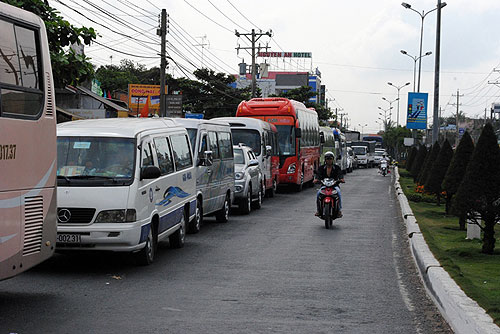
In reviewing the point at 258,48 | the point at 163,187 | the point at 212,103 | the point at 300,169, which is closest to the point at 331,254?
the point at 163,187

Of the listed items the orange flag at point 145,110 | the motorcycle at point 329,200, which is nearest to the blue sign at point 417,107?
the orange flag at point 145,110

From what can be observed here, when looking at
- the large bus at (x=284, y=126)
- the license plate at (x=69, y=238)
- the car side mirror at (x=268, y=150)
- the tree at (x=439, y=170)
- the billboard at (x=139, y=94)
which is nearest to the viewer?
the license plate at (x=69, y=238)

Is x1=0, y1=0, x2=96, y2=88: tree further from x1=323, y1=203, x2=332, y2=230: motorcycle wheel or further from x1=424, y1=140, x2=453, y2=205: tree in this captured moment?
x1=424, y1=140, x2=453, y2=205: tree

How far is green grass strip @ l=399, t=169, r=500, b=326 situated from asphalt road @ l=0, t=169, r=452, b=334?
48 centimetres

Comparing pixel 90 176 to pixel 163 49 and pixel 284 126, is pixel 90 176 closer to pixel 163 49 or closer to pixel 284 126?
pixel 284 126

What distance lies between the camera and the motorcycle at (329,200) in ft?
57.6

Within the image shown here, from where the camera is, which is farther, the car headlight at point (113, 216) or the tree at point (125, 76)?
the tree at point (125, 76)

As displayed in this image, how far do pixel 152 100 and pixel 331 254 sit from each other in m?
46.0

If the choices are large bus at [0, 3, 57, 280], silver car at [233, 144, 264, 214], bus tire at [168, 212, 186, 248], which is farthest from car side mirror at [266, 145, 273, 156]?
large bus at [0, 3, 57, 280]

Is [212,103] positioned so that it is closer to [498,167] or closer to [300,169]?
[300,169]

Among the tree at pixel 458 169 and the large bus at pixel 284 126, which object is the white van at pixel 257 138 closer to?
the large bus at pixel 284 126

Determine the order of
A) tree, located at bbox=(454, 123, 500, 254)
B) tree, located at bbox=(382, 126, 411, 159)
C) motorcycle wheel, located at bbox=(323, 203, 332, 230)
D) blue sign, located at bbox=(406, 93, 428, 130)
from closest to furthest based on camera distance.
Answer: tree, located at bbox=(454, 123, 500, 254) → motorcycle wheel, located at bbox=(323, 203, 332, 230) → blue sign, located at bbox=(406, 93, 428, 130) → tree, located at bbox=(382, 126, 411, 159)

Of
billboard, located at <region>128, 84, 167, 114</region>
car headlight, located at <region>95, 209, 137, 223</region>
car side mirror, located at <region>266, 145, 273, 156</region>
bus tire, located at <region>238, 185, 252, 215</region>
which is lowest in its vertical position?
bus tire, located at <region>238, 185, 252, 215</region>

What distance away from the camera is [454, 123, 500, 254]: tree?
1267 cm
